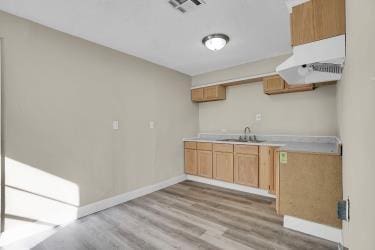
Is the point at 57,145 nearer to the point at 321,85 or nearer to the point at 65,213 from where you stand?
the point at 65,213

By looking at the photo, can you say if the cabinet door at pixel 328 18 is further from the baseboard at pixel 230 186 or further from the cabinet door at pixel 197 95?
the cabinet door at pixel 197 95

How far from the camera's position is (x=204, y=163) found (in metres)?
3.81

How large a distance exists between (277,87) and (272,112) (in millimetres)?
528

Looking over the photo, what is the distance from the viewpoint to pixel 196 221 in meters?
2.33

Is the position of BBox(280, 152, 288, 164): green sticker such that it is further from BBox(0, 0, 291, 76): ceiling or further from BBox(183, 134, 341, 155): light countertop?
BBox(0, 0, 291, 76): ceiling

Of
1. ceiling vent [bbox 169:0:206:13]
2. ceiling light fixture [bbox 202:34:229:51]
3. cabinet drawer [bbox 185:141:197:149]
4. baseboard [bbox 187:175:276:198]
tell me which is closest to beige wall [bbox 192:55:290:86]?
ceiling light fixture [bbox 202:34:229:51]

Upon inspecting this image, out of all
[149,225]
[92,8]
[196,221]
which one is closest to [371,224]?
[196,221]

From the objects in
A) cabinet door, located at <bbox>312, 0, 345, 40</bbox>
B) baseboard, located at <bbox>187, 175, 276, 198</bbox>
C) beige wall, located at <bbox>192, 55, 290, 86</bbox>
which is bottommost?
baseboard, located at <bbox>187, 175, 276, 198</bbox>

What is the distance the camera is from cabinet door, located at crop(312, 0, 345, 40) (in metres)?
1.46

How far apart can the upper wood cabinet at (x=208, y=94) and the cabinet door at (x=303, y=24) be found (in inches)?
86.6

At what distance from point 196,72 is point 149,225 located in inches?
128

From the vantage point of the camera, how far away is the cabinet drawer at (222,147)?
3441mm

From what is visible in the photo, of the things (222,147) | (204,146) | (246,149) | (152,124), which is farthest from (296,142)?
(152,124)

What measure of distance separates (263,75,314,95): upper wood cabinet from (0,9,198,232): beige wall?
1952 millimetres
